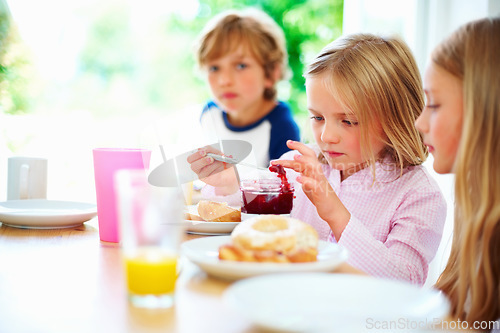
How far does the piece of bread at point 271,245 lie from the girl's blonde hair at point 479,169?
32 cm

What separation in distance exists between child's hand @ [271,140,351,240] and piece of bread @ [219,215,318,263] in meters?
0.44

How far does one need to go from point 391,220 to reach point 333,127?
314 mm

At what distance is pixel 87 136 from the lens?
18.6 feet

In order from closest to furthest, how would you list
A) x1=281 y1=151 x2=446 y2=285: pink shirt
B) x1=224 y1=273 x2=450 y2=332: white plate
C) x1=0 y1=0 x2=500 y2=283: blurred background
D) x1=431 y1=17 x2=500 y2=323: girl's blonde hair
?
x1=224 y1=273 x2=450 y2=332: white plate
x1=431 y1=17 x2=500 y2=323: girl's blonde hair
x1=281 y1=151 x2=446 y2=285: pink shirt
x1=0 y1=0 x2=500 y2=283: blurred background

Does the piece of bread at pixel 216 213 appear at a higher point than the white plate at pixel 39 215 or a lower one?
higher

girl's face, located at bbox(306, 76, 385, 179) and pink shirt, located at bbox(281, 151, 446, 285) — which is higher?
girl's face, located at bbox(306, 76, 385, 179)

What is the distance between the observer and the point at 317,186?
1.28 meters

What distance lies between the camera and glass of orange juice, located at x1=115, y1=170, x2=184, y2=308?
64 centimetres

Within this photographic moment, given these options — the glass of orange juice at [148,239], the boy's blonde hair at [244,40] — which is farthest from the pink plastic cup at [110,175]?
the boy's blonde hair at [244,40]

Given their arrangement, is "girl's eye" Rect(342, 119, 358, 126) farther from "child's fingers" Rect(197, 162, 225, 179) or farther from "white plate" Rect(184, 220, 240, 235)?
"white plate" Rect(184, 220, 240, 235)

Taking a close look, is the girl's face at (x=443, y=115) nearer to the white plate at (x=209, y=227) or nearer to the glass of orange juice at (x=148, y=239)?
the white plate at (x=209, y=227)

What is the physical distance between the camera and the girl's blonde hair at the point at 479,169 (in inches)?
36.3

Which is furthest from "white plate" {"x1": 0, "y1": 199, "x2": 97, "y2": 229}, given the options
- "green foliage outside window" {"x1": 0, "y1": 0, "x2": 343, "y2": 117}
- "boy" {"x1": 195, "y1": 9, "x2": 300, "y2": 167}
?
"green foliage outside window" {"x1": 0, "y1": 0, "x2": 343, "y2": 117}

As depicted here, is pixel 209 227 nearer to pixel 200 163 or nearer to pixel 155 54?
pixel 200 163
